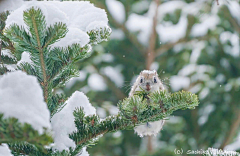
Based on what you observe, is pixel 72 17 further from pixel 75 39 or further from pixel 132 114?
pixel 132 114

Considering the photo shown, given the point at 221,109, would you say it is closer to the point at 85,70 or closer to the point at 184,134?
the point at 184,134

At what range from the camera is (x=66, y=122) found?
1174 mm

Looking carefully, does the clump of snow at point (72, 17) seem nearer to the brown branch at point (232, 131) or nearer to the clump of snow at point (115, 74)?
the clump of snow at point (115, 74)

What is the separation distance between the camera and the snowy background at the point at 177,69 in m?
4.60

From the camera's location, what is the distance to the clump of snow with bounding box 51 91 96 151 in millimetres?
1087

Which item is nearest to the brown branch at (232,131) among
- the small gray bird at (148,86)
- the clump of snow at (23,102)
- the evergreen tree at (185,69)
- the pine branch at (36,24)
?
the evergreen tree at (185,69)

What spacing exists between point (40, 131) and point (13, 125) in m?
0.07

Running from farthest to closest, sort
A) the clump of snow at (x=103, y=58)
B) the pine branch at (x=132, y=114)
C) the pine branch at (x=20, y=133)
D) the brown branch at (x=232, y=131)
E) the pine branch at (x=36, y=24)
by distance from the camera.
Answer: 1. the clump of snow at (x=103, y=58)
2. the brown branch at (x=232, y=131)
3. the pine branch at (x=132, y=114)
4. the pine branch at (x=36, y=24)
5. the pine branch at (x=20, y=133)

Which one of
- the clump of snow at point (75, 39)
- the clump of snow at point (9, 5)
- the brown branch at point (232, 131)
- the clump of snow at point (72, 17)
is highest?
the brown branch at point (232, 131)

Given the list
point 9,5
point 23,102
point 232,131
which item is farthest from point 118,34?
point 23,102

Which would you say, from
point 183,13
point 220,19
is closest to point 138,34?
point 183,13

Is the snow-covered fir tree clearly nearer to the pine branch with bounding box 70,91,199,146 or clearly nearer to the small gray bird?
the pine branch with bounding box 70,91,199,146

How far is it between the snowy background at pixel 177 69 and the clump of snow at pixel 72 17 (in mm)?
3081

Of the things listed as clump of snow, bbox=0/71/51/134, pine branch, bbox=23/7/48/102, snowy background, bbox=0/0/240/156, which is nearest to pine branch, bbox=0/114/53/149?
clump of snow, bbox=0/71/51/134
